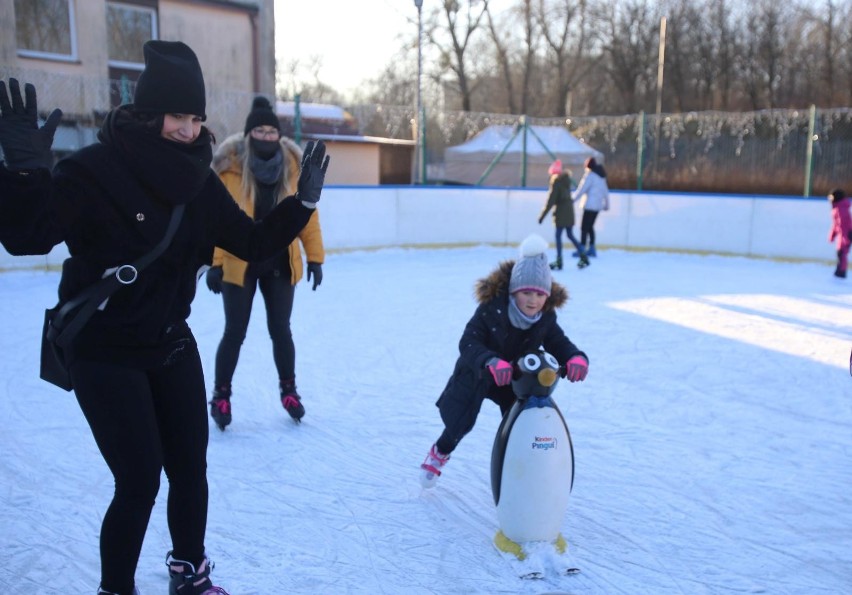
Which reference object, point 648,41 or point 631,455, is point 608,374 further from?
point 648,41

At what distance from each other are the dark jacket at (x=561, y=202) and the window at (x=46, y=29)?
8.78m

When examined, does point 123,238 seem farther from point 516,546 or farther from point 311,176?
point 516,546

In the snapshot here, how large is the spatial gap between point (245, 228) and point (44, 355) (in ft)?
1.93

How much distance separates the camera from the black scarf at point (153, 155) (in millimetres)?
1772

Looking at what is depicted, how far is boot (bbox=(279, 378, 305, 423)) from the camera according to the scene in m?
3.79

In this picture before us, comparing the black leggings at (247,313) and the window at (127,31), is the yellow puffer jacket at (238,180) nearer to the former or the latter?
the black leggings at (247,313)

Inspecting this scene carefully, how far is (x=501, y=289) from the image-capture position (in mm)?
2650

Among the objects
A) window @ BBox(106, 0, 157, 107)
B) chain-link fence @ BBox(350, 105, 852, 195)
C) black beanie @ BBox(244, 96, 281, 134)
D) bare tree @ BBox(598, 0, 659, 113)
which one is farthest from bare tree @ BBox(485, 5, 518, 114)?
black beanie @ BBox(244, 96, 281, 134)

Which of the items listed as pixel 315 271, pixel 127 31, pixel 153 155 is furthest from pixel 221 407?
pixel 127 31

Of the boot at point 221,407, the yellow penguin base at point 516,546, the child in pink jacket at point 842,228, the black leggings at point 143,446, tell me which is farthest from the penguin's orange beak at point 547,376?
the child in pink jacket at point 842,228

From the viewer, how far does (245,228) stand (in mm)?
2066

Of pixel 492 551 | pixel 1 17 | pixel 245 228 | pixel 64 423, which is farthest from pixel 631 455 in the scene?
pixel 1 17

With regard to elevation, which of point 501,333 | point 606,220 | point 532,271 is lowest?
point 606,220

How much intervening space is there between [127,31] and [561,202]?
9.01 meters
